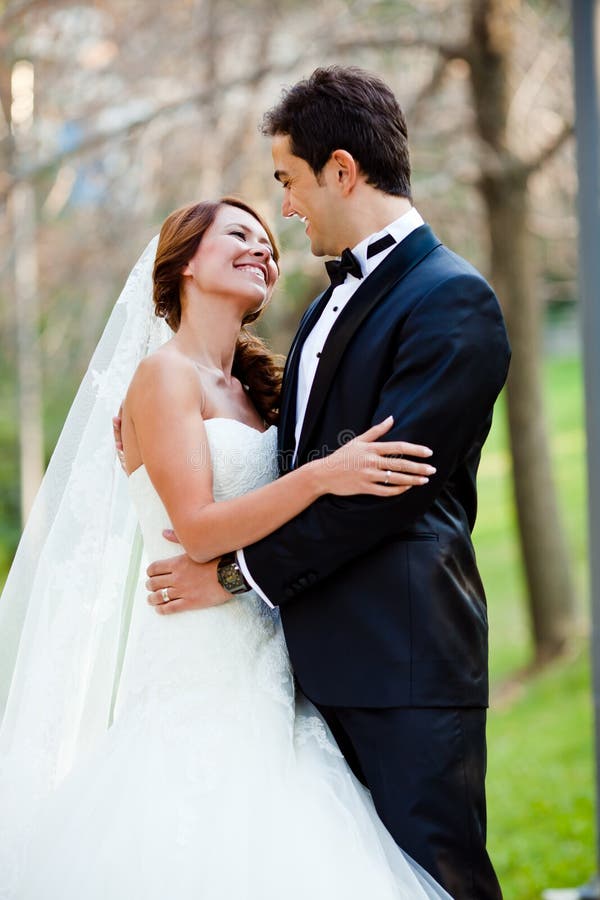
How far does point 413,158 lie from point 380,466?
7.87m

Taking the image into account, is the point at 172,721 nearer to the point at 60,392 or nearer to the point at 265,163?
the point at 265,163

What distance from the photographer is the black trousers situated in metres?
2.36

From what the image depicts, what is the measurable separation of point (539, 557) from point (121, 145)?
4950mm

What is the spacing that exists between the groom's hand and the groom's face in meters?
0.77

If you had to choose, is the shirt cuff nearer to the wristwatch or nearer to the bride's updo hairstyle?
the wristwatch

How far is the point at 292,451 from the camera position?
2.65 m

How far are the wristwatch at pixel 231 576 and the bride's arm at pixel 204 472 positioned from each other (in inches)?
1.2

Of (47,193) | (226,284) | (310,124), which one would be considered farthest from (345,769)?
(47,193)

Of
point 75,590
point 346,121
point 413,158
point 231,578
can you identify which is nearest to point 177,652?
point 231,578

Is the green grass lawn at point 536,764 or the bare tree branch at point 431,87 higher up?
the bare tree branch at point 431,87

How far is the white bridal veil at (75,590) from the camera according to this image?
2.88 m

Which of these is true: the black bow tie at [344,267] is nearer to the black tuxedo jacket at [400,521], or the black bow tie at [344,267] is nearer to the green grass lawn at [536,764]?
the black tuxedo jacket at [400,521]

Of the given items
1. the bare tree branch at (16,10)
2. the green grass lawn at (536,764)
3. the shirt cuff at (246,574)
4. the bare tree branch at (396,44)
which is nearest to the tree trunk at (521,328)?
the bare tree branch at (396,44)

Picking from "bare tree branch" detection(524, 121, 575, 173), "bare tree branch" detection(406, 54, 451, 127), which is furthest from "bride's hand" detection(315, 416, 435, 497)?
"bare tree branch" detection(406, 54, 451, 127)
